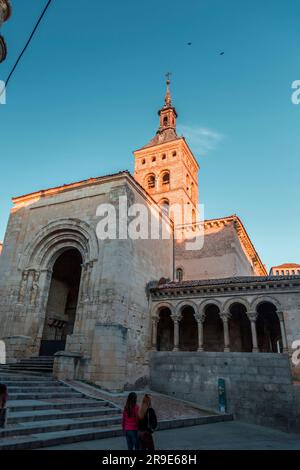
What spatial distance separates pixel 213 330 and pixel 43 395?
1071 cm

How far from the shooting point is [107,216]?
55.2 ft

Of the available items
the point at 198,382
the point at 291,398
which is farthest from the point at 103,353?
the point at 291,398

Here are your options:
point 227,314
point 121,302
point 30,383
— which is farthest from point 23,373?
point 227,314

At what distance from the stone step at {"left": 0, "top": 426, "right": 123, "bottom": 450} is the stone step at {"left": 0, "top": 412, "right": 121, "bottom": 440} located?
151 millimetres

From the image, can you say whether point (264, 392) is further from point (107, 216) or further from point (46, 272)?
point (46, 272)

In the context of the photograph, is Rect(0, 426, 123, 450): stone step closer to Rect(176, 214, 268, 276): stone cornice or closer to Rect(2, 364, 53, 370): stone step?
Rect(2, 364, 53, 370): stone step

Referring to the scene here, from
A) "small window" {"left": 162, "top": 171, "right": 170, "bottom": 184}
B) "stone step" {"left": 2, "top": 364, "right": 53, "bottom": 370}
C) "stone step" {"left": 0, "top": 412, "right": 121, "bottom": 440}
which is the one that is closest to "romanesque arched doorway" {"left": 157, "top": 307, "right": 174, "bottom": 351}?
"stone step" {"left": 2, "top": 364, "right": 53, "bottom": 370}

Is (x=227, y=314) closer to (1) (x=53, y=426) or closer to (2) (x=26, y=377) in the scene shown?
(2) (x=26, y=377)

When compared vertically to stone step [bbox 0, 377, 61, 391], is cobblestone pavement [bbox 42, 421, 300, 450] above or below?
below

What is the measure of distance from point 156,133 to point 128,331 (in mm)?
30448

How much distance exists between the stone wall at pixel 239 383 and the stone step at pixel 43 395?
18.9 feet

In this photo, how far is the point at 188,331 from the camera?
19094 mm

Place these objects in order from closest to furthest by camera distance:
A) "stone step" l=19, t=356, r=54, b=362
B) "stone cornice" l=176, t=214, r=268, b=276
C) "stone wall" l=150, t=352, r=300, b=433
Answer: "stone wall" l=150, t=352, r=300, b=433 → "stone step" l=19, t=356, r=54, b=362 → "stone cornice" l=176, t=214, r=268, b=276

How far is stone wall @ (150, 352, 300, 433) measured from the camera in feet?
43.1
